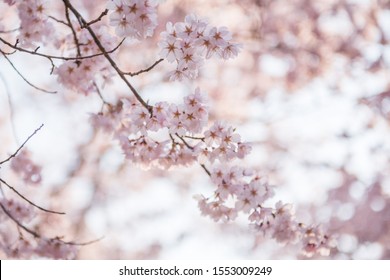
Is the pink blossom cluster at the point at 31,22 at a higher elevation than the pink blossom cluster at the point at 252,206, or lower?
higher

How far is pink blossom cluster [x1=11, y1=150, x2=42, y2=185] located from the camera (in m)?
4.05

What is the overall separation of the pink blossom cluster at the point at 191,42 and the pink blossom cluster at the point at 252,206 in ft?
2.35

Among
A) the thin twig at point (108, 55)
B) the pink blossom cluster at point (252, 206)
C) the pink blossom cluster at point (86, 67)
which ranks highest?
the pink blossom cluster at point (86, 67)

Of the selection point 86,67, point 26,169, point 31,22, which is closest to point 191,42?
point 86,67

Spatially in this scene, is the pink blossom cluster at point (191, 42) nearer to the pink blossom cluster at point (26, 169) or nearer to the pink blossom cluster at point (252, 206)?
the pink blossom cluster at point (252, 206)

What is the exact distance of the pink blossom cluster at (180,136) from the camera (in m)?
2.51

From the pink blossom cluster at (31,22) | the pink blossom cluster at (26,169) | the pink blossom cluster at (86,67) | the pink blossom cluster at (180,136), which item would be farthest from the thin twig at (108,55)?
the pink blossom cluster at (26,169)

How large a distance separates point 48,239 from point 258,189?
149 cm

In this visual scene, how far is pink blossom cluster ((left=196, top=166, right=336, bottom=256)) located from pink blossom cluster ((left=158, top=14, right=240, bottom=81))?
2.35 ft

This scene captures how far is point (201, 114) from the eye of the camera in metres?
2.52

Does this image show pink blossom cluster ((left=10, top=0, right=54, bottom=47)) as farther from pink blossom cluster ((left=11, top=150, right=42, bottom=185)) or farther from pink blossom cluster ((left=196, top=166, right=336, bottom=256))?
pink blossom cluster ((left=196, top=166, right=336, bottom=256))

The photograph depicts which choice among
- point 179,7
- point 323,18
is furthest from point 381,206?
point 179,7

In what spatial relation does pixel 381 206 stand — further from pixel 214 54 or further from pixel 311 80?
pixel 214 54

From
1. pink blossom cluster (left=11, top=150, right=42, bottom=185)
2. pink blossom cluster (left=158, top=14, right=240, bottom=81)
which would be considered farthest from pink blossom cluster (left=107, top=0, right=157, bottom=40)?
pink blossom cluster (left=11, top=150, right=42, bottom=185)
